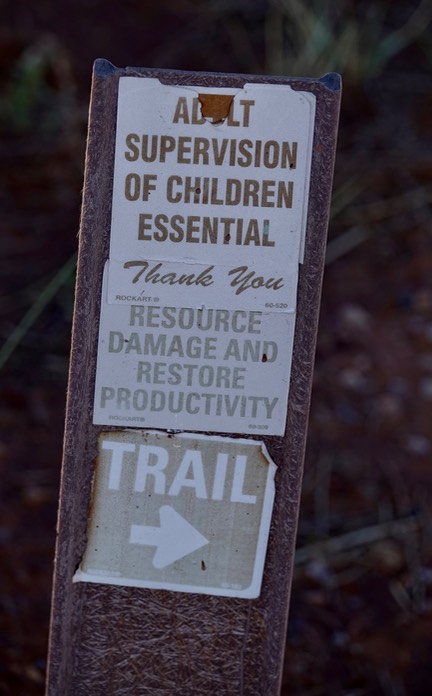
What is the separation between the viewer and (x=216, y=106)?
3.71 ft

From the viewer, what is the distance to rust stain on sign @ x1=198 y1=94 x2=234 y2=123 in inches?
44.4

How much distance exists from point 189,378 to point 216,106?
38cm

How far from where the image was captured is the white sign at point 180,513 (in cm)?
122

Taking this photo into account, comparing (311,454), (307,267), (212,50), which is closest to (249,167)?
(307,267)

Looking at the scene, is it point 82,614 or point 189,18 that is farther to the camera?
point 189,18

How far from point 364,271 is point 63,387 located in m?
1.03

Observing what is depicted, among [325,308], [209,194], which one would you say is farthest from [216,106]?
[325,308]

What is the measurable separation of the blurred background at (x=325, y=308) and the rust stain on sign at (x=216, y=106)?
2.66 ft

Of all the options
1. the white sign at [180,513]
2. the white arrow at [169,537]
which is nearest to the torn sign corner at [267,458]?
the white sign at [180,513]

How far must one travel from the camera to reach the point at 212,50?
3191 millimetres

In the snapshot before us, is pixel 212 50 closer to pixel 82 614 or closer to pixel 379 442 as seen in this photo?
pixel 379 442

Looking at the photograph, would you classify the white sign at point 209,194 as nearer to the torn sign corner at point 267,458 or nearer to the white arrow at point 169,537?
the torn sign corner at point 267,458

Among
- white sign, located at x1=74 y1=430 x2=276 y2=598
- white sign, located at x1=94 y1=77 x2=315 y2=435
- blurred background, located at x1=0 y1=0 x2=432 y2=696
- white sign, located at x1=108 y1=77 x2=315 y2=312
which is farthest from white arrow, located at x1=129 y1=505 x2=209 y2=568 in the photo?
blurred background, located at x1=0 y1=0 x2=432 y2=696

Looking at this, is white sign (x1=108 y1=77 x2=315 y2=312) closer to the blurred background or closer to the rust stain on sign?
the rust stain on sign
